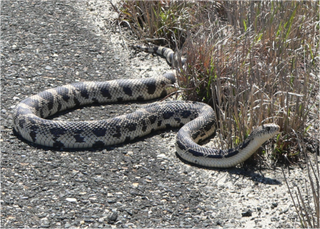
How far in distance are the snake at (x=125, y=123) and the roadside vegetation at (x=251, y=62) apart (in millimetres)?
297

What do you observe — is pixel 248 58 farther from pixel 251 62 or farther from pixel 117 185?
pixel 117 185

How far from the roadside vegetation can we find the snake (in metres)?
0.30

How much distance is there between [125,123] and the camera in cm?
757

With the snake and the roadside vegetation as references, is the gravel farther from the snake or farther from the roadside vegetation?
the roadside vegetation

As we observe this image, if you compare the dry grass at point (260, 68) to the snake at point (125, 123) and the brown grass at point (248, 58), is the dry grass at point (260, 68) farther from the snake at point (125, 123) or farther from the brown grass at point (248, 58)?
the snake at point (125, 123)

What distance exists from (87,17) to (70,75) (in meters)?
2.58

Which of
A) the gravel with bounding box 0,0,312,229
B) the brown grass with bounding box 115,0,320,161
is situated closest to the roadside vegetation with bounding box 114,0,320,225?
the brown grass with bounding box 115,0,320,161

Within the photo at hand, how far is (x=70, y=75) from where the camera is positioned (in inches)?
366

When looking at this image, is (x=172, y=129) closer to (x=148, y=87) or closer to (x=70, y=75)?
(x=148, y=87)

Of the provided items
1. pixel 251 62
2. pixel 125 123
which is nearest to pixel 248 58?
pixel 251 62

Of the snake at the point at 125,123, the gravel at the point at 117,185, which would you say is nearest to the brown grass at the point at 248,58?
the snake at the point at 125,123

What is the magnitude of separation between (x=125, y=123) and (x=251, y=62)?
197cm

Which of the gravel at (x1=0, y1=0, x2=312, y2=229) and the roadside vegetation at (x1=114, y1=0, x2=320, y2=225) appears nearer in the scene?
the gravel at (x1=0, y1=0, x2=312, y2=229)

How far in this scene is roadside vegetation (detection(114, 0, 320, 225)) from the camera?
6863mm
